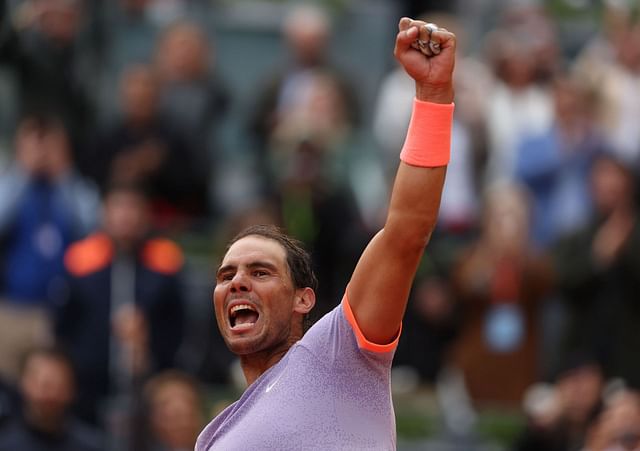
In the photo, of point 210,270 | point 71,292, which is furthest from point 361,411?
point 210,270

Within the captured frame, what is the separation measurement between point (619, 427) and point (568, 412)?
3.99ft

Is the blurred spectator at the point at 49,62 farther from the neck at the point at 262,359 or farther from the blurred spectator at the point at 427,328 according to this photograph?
the neck at the point at 262,359

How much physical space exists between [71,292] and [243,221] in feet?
3.87

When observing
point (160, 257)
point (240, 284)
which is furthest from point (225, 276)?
point (160, 257)

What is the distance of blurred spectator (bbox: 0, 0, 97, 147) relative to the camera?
11.2 metres

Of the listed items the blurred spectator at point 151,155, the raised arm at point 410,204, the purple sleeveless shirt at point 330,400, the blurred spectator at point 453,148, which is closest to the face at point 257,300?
the purple sleeveless shirt at point 330,400

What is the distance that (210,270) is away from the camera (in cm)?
1110

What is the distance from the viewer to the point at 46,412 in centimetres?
904

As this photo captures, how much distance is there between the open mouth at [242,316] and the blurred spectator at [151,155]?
644cm

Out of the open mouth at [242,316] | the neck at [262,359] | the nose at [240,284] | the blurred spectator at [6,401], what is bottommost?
the blurred spectator at [6,401]

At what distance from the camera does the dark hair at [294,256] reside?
15.5 ft

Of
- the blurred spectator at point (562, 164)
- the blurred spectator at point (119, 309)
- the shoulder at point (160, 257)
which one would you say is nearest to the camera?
the blurred spectator at point (119, 309)

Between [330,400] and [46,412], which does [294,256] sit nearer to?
[330,400]

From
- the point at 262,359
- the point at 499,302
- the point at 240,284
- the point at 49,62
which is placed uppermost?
the point at 240,284
